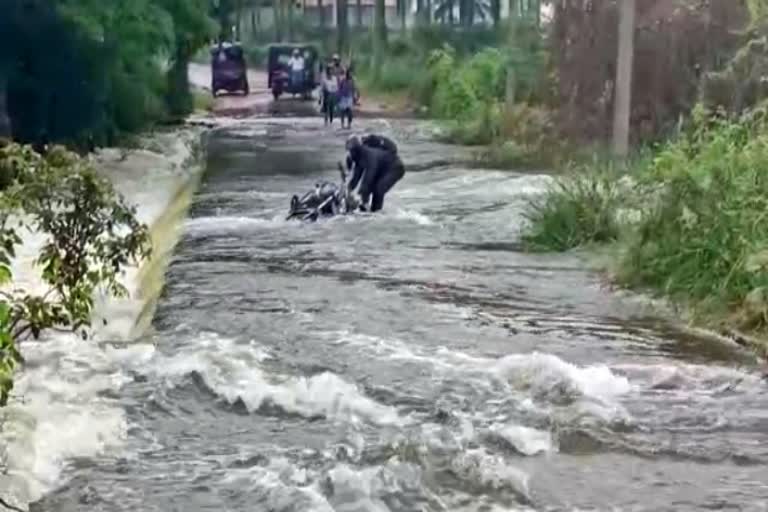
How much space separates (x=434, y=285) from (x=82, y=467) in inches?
256

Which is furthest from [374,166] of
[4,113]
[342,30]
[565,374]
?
[342,30]

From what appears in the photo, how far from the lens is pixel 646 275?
576 inches

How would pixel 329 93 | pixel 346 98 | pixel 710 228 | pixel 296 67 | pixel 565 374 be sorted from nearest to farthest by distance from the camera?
pixel 565 374 → pixel 710 228 → pixel 346 98 → pixel 329 93 → pixel 296 67

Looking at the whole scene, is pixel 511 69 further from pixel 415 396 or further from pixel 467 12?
pixel 467 12

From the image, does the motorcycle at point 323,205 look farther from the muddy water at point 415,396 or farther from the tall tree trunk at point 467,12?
the tall tree trunk at point 467,12

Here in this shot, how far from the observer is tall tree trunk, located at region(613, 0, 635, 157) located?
81.9 ft

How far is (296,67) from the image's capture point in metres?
56.3

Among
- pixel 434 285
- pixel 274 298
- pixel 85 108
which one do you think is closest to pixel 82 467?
pixel 274 298

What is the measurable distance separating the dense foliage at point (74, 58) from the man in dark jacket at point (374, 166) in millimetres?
5746

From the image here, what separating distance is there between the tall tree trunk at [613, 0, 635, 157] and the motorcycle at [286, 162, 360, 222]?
6396mm

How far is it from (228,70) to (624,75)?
108 ft

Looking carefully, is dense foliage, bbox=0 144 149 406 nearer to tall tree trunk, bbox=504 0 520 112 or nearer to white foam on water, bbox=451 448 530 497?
white foam on water, bbox=451 448 530 497

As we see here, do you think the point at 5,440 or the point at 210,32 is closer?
the point at 5,440

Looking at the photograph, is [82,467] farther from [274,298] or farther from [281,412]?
[274,298]
